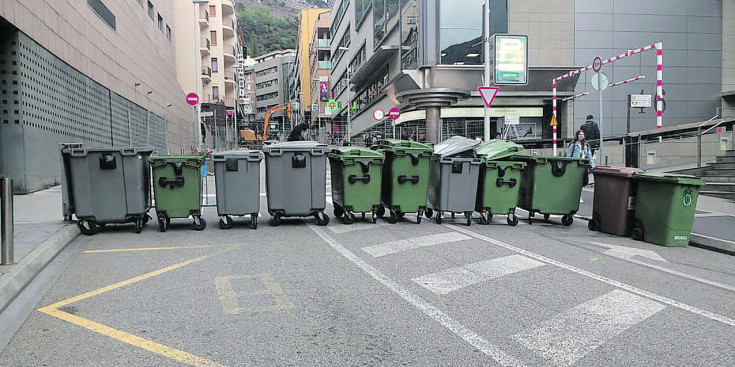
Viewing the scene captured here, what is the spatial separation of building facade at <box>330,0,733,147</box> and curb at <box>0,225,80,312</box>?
24.7 meters

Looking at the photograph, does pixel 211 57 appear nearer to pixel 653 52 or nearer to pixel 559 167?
pixel 653 52

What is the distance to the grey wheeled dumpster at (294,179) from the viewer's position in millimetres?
9680

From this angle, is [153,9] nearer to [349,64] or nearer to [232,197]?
[349,64]

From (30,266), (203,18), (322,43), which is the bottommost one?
(30,266)

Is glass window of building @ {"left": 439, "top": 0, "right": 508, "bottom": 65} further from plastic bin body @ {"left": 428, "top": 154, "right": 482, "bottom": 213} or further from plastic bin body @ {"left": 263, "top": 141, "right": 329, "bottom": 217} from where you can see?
plastic bin body @ {"left": 263, "top": 141, "right": 329, "bottom": 217}

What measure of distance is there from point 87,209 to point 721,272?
924 centimetres

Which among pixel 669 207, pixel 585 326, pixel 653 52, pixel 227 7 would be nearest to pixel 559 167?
pixel 669 207

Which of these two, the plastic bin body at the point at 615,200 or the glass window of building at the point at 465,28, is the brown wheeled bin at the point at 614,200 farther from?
the glass window of building at the point at 465,28

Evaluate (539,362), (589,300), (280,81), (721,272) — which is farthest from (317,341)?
(280,81)

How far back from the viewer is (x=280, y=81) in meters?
148

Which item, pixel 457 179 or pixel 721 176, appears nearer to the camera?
pixel 457 179

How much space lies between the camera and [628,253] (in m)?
7.96

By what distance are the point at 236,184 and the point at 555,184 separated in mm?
6005

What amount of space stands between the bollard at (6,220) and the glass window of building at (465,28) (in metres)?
28.9
